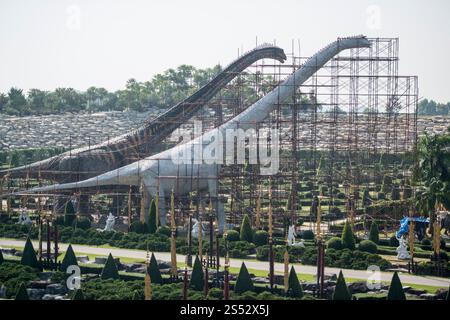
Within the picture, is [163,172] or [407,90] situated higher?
[407,90]

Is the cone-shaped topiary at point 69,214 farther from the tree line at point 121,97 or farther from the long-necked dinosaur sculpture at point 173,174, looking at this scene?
the tree line at point 121,97

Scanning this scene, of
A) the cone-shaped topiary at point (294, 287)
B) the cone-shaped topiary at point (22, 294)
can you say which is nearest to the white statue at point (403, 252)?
the cone-shaped topiary at point (294, 287)

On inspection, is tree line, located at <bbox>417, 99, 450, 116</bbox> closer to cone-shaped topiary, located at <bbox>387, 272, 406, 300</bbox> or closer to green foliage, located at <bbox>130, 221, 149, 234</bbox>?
green foliage, located at <bbox>130, 221, 149, 234</bbox>

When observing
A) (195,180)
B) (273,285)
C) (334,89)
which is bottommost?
(273,285)

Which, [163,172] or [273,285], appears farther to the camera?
[163,172]

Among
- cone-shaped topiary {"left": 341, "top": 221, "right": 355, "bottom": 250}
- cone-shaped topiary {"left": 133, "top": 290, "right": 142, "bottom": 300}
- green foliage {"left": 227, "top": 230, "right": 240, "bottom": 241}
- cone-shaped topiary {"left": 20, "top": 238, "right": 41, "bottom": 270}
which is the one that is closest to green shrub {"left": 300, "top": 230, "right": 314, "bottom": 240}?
green foliage {"left": 227, "top": 230, "right": 240, "bottom": 241}

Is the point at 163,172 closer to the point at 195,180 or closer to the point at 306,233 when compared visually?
the point at 195,180
